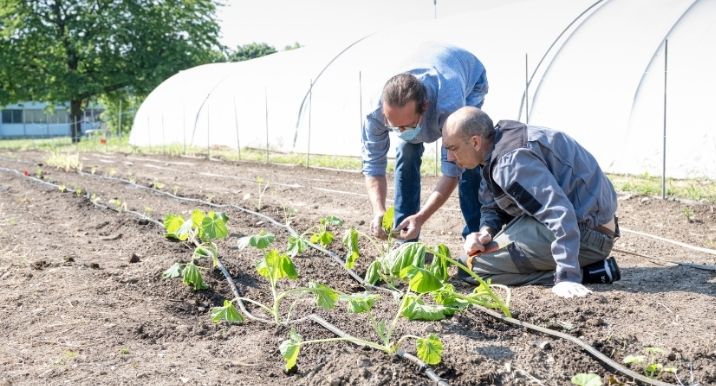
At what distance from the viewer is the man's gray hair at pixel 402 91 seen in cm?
349

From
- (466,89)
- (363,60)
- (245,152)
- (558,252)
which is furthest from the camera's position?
(245,152)

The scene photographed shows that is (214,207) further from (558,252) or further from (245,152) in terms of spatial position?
(245,152)

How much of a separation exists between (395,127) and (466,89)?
2.31 feet

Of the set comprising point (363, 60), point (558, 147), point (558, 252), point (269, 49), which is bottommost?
point (558, 252)

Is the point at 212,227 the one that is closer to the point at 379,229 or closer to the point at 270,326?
the point at 270,326

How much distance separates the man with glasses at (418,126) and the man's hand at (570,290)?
77cm

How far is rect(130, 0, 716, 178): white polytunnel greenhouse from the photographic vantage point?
8008mm

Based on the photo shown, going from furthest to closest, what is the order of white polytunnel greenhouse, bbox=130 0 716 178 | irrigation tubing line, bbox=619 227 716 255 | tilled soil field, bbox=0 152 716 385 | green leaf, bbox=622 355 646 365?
white polytunnel greenhouse, bbox=130 0 716 178, irrigation tubing line, bbox=619 227 716 255, tilled soil field, bbox=0 152 716 385, green leaf, bbox=622 355 646 365

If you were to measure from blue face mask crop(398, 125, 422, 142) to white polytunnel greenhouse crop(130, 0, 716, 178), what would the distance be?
26cm

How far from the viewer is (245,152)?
1567 cm

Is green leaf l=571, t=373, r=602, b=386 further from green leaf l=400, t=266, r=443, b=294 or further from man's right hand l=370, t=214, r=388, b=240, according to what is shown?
man's right hand l=370, t=214, r=388, b=240

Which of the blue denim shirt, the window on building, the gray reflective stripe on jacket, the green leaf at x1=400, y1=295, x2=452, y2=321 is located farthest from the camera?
the window on building

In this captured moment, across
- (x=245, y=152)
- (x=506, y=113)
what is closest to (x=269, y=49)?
(x=245, y=152)

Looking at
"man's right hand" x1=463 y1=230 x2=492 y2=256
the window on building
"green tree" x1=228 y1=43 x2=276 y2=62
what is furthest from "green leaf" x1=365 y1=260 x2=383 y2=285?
the window on building
